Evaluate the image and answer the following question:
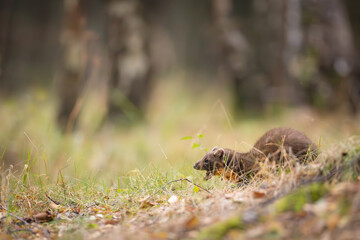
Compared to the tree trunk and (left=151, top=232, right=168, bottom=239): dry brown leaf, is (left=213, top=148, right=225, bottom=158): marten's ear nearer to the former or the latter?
(left=151, top=232, right=168, bottom=239): dry brown leaf

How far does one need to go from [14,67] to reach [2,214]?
1551 cm

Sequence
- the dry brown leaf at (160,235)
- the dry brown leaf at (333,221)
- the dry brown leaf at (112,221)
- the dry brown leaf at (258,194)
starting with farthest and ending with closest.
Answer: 1. the dry brown leaf at (112,221)
2. the dry brown leaf at (258,194)
3. the dry brown leaf at (160,235)
4. the dry brown leaf at (333,221)

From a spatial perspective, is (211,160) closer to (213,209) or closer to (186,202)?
(186,202)

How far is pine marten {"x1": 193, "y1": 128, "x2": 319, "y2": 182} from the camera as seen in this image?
152 inches

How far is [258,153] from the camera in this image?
4.14 meters

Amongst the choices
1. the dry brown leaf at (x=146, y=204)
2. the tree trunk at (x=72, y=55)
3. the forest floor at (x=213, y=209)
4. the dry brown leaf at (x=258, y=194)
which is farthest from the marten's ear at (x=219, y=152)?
the tree trunk at (x=72, y=55)

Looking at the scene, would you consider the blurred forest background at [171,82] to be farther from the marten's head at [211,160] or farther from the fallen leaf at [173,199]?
the fallen leaf at [173,199]

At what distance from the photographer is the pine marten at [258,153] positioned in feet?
12.7

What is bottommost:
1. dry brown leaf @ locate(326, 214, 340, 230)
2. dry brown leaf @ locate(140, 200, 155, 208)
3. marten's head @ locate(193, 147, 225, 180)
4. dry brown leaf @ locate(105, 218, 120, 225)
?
dry brown leaf @ locate(105, 218, 120, 225)

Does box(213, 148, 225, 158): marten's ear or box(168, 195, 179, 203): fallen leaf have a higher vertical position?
box(213, 148, 225, 158): marten's ear

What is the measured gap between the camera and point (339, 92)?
9.08 m

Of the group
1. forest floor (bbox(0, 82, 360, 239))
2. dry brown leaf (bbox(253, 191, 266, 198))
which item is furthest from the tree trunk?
dry brown leaf (bbox(253, 191, 266, 198))

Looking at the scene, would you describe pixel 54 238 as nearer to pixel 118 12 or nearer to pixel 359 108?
pixel 118 12

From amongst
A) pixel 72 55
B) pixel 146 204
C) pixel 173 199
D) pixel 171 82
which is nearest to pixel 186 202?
pixel 173 199
